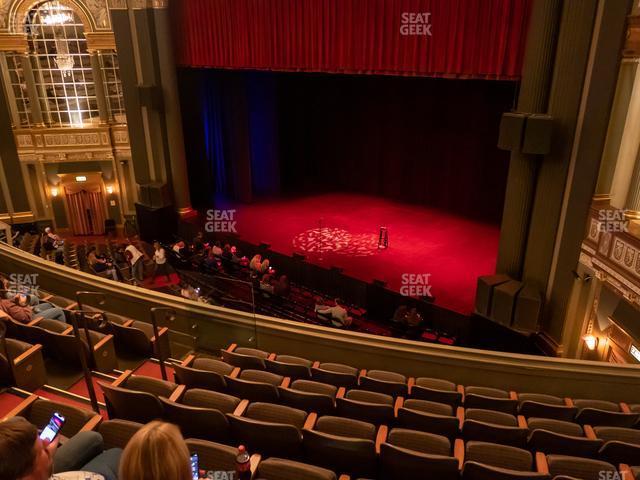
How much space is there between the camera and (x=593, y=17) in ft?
20.9

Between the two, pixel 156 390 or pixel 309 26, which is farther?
pixel 309 26

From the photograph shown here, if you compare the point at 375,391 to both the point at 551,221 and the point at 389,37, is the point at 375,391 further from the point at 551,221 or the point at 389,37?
the point at 389,37

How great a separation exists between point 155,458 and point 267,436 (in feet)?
5.28

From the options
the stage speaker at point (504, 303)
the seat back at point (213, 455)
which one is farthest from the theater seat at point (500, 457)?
the stage speaker at point (504, 303)

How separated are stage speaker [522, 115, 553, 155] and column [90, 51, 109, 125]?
38.3 feet

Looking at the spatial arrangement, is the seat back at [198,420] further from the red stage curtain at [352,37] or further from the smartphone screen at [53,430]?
the red stage curtain at [352,37]

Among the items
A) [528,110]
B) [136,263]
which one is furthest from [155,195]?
[528,110]

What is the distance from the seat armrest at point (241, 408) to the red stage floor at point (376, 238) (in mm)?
5315

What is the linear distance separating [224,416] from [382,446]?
99 cm

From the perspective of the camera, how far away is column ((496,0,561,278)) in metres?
6.83

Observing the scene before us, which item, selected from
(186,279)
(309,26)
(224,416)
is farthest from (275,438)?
(309,26)

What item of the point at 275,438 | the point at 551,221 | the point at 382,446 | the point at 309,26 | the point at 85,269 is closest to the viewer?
the point at 382,446

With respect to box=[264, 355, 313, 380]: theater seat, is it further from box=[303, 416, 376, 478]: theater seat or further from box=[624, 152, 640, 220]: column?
box=[624, 152, 640, 220]: column

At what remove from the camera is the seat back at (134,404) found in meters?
3.46
